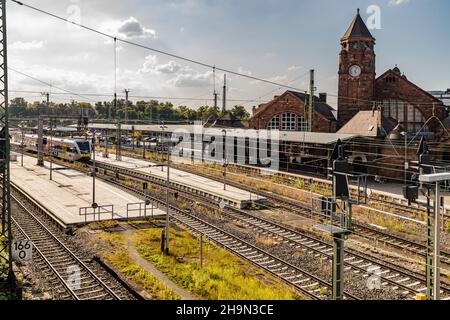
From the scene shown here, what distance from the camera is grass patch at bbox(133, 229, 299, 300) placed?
14000 millimetres

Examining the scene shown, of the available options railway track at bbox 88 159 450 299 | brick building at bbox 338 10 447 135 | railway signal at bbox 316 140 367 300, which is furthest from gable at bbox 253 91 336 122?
railway signal at bbox 316 140 367 300

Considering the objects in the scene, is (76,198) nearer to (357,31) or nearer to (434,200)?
(434,200)

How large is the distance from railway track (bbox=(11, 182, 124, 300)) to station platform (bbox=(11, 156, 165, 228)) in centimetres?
144

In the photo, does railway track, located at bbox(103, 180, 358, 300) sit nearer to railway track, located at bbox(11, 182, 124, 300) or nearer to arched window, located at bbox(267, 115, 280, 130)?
railway track, located at bbox(11, 182, 124, 300)

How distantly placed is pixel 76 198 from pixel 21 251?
1479 cm

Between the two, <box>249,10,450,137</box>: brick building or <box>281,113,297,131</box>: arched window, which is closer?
<box>249,10,450,137</box>: brick building

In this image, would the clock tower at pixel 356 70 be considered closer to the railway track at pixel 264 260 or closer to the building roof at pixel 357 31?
the building roof at pixel 357 31

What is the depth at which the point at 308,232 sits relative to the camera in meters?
22.5

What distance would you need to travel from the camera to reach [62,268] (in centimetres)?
1688

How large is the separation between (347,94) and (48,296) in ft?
147

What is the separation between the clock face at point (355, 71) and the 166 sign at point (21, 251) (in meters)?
44.3

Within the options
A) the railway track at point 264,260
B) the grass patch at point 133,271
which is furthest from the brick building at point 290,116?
the grass patch at point 133,271

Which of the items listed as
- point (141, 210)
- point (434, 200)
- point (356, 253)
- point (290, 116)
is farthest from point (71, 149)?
point (434, 200)

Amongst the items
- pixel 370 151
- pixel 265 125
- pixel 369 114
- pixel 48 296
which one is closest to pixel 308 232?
pixel 48 296
